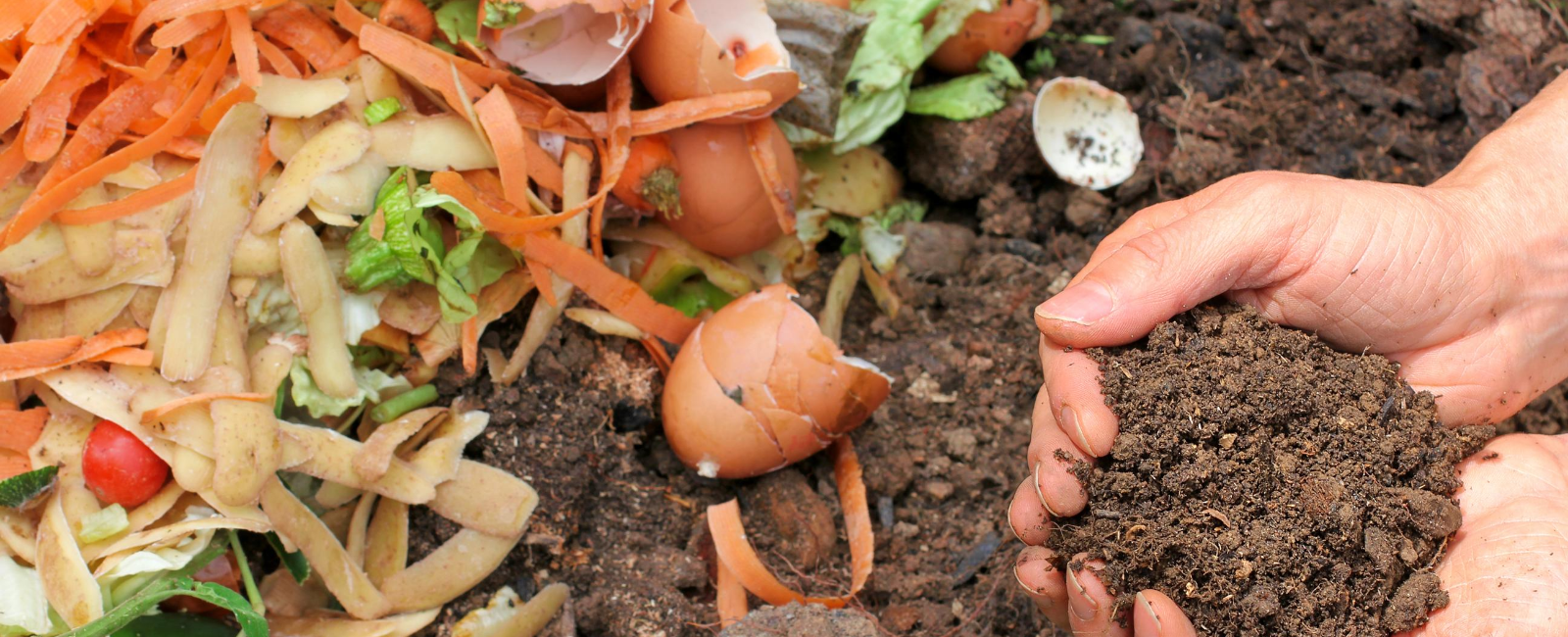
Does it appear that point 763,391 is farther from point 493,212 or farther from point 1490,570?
point 1490,570

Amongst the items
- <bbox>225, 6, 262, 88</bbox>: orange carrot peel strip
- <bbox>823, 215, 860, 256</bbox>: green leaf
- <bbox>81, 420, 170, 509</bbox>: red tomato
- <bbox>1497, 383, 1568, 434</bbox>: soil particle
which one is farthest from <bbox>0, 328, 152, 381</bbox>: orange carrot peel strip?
<bbox>1497, 383, 1568, 434</bbox>: soil particle

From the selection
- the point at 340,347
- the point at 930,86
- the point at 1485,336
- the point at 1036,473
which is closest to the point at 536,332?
the point at 340,347

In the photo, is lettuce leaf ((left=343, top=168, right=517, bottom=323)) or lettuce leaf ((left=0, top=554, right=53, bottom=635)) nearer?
lettuce leaf ((left=0, top=554, right=53, bottom=635))

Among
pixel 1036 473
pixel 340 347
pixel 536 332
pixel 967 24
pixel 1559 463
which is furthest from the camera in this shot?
pixel 967 24

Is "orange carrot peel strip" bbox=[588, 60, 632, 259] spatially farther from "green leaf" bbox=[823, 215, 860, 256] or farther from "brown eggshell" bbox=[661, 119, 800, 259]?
"green leaf" bbox=[823, 215, 860, 256]

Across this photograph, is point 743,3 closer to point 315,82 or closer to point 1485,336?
point 315,82

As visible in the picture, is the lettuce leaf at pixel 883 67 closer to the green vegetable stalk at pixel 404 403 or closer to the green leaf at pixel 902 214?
the green leaf at pixel 902 214
